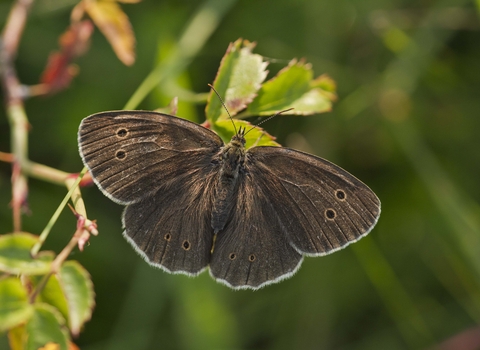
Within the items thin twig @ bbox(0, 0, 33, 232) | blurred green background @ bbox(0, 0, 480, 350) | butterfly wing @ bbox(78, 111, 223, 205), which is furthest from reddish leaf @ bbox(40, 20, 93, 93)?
butterfly wing @ bbox(78, 111, 223, 205)

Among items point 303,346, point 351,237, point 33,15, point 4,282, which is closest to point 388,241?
point 303,346

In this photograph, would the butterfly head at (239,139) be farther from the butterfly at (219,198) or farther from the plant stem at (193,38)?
the plant stem at (193,38)

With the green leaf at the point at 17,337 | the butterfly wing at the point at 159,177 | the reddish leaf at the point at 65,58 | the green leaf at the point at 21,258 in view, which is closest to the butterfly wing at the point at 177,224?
the butterfly wing at the point at 159,177

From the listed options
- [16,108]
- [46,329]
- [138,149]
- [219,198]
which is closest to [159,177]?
[138,149]

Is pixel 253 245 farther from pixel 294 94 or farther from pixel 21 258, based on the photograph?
pixel 21 258

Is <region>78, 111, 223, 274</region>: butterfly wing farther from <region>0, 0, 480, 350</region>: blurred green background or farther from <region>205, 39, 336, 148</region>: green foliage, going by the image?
<region>0, 0, 480, 350</region>: blurred green background
